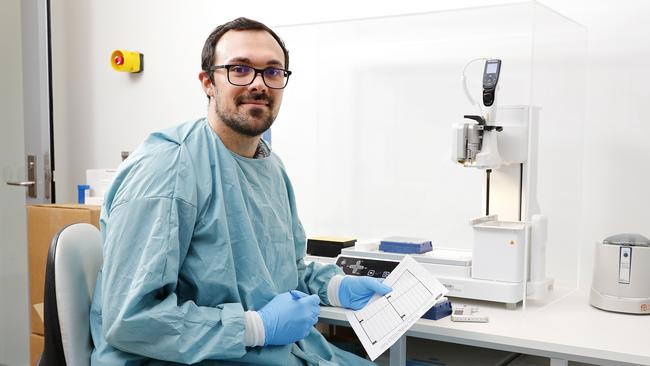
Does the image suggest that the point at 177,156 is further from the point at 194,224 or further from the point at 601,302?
the point at 601,302

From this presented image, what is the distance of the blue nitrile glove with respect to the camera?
1504 mm

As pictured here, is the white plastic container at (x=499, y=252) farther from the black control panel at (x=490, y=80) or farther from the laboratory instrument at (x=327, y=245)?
the laboratory instrument at (x=327, y=245)

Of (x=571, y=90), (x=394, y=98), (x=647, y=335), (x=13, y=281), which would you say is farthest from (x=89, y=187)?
(x=647, y=335)

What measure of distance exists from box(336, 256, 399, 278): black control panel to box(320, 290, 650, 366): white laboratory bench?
0.73 ft

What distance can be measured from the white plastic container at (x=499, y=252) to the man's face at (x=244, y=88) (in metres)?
0.76

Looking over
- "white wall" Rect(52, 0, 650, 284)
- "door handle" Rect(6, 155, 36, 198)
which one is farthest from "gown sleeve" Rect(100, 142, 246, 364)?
"door handle" Rect(6, 155, 36, 198)

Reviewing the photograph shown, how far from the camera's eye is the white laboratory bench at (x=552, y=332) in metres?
1.60

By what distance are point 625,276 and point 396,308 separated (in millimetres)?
706

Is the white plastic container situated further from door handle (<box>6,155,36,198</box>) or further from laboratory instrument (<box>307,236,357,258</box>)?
door handle (<box>6,155,36,198</box>)

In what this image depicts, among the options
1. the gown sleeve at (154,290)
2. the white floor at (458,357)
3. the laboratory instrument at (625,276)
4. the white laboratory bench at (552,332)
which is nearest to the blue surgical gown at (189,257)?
the gown sleeve at (154,290)

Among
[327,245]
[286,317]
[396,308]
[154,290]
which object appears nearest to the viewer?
[154,290]

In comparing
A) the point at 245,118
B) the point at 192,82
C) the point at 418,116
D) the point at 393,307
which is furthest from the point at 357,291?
the point at 192,82

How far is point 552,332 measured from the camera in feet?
5.68

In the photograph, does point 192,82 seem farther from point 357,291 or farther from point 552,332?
point 552,332
